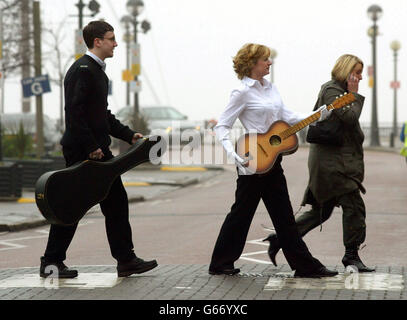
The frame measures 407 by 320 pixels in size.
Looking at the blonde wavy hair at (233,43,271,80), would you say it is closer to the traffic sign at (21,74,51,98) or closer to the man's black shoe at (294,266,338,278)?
the man's black shoe at (294,266,338,278)

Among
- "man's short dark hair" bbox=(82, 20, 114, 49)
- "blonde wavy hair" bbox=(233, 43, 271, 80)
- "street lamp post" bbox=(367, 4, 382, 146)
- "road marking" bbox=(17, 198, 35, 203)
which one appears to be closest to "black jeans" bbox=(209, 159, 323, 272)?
"blonde wavy hair" bbox=(233, 43, 271, 80)

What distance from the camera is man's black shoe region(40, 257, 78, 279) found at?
7.64 metres

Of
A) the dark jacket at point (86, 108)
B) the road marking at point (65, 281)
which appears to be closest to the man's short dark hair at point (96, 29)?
the dark jacket at point (86, 108)

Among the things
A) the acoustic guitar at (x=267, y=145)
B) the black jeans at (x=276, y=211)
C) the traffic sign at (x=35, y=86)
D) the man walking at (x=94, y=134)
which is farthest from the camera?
the traffic sign at (x=35, y=86)

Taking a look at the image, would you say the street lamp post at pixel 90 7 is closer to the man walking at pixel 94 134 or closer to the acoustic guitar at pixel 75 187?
the man walking at pixel 94 134

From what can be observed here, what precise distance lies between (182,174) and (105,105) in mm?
17581

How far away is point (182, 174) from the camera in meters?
25.0

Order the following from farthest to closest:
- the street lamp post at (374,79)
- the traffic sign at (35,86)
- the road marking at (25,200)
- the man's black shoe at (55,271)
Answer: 1. the street lamp post at (374,79)
2. the traffic sign at (35,86)
3. the road marking at (25,200)
4. the man's black shoe at (55,271)

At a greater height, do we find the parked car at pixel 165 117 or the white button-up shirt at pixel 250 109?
the white button-up shirt at pixel 250 109

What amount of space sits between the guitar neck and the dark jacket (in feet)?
4.43

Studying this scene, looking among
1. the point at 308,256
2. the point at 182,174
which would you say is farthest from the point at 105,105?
the point at 182,174

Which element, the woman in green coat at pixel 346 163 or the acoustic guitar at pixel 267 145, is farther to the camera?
the woman in green coat at pixel 346 163

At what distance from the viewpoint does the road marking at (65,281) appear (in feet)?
24.0

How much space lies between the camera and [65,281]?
24.7 feet
